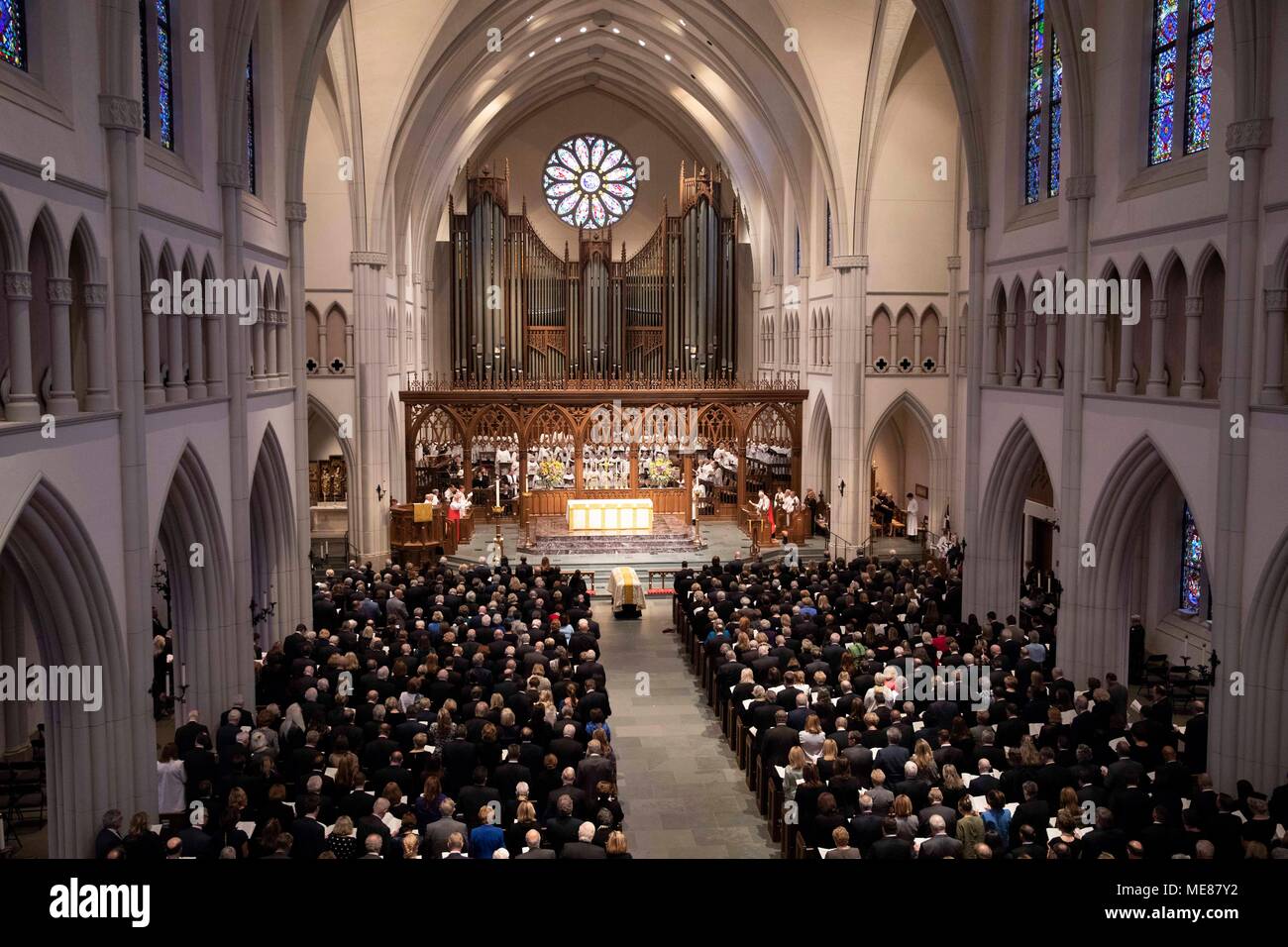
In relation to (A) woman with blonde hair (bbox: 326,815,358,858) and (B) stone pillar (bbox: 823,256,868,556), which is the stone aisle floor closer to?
(A) woman with blonde hair (bbox: 326,815,358,858)

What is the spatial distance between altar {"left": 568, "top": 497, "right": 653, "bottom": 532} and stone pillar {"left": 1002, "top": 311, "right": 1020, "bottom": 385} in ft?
42.4

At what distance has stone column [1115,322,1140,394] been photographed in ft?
57.2

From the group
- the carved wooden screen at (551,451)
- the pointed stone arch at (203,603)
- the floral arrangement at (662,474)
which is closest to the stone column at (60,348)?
the pointed stone arch at (203,603)

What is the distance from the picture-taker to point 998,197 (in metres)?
22.0

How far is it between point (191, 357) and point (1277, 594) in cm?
1487

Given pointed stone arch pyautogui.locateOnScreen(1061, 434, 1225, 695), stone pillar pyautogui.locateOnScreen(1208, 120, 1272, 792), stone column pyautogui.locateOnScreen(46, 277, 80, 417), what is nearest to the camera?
stone column pyautogui.locateOnScreen(46, 277, 80, 417)

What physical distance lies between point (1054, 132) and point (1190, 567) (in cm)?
848

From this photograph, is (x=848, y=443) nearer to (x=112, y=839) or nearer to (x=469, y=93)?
(x=469, y=93)

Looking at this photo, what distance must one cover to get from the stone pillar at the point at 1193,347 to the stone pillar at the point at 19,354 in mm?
14342

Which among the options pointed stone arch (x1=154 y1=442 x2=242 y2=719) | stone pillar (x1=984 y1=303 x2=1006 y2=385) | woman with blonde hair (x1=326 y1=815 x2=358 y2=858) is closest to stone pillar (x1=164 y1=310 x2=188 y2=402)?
pointed stone arch (x1=154 y1=442 x2=242 y2=719)

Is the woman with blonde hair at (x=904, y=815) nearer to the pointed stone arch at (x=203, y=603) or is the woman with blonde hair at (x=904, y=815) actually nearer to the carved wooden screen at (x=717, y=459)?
the pointed stone arch at (x=203, y=603)

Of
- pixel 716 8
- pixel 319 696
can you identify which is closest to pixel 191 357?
pixel 319 696

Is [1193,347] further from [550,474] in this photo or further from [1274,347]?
[550,474]

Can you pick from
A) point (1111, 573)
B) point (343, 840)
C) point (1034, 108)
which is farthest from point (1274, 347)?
point (343, 840)
